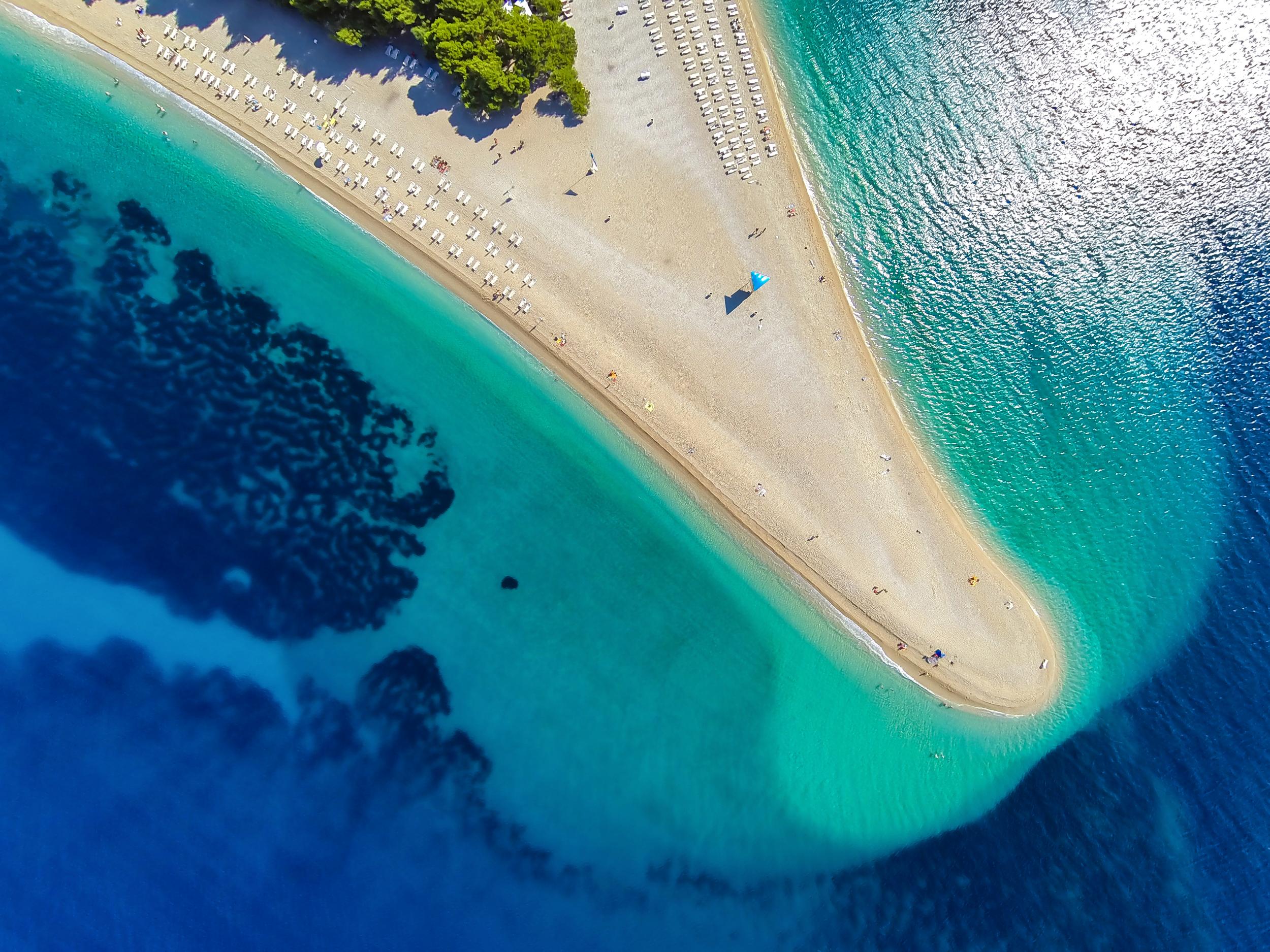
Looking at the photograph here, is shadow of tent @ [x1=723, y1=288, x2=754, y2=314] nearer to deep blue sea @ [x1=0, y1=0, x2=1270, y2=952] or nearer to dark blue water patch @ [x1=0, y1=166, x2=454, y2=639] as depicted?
deep blue sea @ [x1=0, y1=0, x2=1270, y2=952]

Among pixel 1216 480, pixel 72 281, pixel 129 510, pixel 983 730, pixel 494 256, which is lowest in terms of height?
pixel 983 730

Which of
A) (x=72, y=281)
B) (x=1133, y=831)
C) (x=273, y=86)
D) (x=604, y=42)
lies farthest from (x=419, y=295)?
(x=1133, y=831)

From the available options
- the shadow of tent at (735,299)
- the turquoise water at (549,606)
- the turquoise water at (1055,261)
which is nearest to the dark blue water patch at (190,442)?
the turquoise water at (549,606)

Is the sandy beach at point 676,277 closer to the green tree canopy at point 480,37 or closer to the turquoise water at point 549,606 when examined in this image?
the green tree canopy at point 480,37

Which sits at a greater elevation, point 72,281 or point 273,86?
point 273,86

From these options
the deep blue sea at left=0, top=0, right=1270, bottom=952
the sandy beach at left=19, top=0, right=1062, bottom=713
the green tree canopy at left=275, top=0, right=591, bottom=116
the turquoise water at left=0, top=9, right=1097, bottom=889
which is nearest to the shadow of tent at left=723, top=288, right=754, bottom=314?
the sandy beach at left=19, top=0, right=1062, bottom=713

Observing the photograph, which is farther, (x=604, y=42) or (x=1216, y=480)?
(x=1216, y=480)

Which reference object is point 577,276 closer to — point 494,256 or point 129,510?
point 494,256
